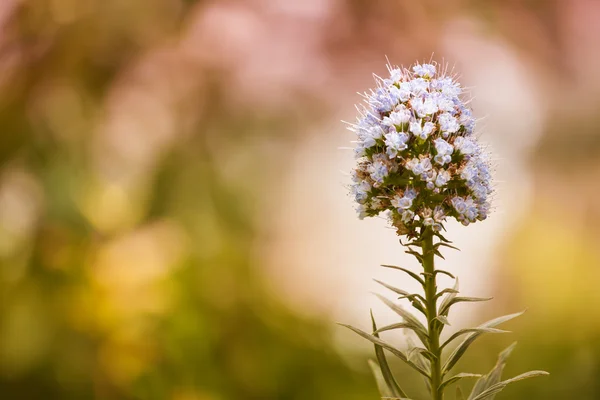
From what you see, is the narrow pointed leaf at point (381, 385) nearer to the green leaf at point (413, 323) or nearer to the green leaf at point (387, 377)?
the green leaf at point (387, 377)

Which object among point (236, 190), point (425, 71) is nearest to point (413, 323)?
point (425, 71)

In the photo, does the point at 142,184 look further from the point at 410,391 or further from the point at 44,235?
the point at 410,391

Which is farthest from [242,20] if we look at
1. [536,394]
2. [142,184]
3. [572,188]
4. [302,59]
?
[536,394]

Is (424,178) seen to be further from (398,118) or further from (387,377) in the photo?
(387,377)

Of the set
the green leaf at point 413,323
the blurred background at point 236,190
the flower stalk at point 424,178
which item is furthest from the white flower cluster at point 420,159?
the blurred background at point 236,190

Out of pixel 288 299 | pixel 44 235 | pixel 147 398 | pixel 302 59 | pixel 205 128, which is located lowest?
pixel 147 398
